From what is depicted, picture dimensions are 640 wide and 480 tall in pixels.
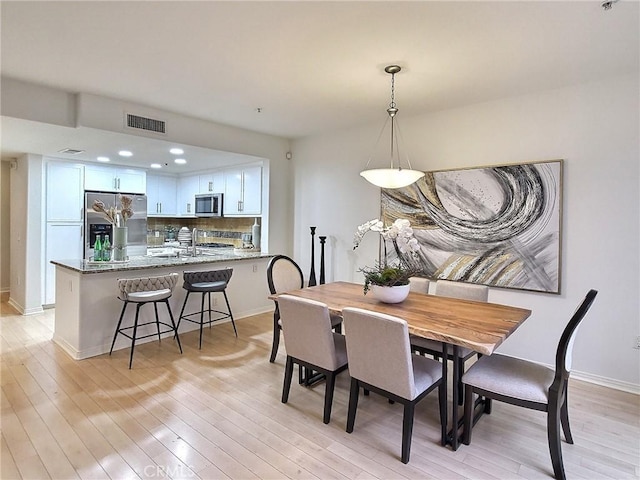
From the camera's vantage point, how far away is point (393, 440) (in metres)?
2.25

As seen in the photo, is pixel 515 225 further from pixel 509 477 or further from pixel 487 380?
pixel 509 477

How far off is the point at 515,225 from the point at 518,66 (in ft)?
4.65

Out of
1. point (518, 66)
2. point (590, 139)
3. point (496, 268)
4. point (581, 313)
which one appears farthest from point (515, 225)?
point (581, 313)

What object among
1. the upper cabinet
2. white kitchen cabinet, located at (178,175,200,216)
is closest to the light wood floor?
the upper cabinet

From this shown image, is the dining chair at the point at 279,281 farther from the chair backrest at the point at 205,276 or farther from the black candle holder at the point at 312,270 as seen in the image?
the black candle holder at the point at 312,270

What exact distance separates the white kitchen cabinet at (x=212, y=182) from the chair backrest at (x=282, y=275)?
283 centimetres

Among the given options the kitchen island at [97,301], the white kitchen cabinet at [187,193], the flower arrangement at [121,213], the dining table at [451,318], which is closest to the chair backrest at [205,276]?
the kitchen island at [97,301]

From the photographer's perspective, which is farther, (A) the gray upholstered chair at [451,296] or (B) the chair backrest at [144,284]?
(B) the chair backrest at [144,284]

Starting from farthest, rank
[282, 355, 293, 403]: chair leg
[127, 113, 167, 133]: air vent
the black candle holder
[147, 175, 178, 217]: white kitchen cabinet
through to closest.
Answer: [147, 175, 178, 217]: white kitchen cabinet < the black candle holder < [127, 113, 167, 133]: air vent < [282, 355, 293, 403]: chair leg

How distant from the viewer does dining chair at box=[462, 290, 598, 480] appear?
1.91 metres

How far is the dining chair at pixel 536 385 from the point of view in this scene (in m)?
1.91

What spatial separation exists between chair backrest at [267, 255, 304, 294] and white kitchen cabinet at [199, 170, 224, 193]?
9.30 feet

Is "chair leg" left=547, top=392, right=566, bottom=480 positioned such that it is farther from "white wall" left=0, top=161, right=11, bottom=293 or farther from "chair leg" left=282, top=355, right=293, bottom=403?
"white wall" left=0, top=161, right=11, bottom=293

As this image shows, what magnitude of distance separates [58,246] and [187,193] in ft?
7.29
